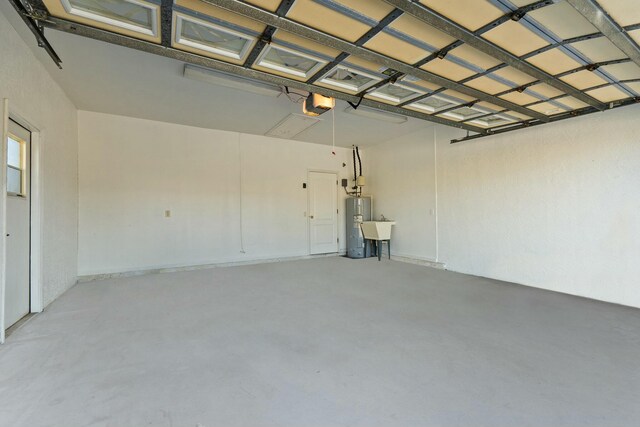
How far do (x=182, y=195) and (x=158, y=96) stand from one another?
6.61 ft

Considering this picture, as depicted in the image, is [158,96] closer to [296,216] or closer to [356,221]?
[296,216]

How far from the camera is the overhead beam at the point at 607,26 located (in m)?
1.75

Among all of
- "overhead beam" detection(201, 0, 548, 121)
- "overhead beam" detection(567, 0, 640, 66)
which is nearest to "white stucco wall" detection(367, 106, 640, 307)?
"overhead beam" detection(201, 0, 548, 121)

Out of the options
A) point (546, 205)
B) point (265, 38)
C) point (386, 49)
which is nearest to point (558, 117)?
point (546, 205)

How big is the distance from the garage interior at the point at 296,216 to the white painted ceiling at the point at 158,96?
0.14 feet

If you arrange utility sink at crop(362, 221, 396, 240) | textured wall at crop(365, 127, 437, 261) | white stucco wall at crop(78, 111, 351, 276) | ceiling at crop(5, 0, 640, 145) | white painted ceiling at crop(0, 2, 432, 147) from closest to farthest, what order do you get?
ceiling at crop(5, 0, 640, 145), white painted ceiling at crop(0, 2, 432, 147), white stucco wall at crop(78, 111, 351, 276), textured wall at crop(365, 127, 437, 261), utility sink at crop(362, 221, 396, 240)

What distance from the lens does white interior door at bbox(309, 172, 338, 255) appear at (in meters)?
7.08

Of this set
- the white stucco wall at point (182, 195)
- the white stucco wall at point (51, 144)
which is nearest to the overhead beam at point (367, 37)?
the white stucco wall at point (51, 144)

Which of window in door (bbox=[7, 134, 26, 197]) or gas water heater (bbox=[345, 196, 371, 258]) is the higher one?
window in door (bbox=[7, 134, 26, 197])

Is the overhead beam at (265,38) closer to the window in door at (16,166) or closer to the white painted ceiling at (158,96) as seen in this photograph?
the white painted ceiling at (158,96)

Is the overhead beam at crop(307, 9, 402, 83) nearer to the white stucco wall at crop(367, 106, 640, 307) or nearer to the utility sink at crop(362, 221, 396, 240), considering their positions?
the white stucco wall at crop(367, 106, 640, 307)

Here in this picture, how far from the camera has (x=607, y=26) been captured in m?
1.93

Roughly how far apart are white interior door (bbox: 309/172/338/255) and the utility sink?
3.36 ft

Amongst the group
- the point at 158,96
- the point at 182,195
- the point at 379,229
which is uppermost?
the point at 158,96
